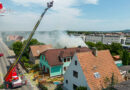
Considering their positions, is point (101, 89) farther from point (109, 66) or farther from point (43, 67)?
point (43, 67)

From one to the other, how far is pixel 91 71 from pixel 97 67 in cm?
184

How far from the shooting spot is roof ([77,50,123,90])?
17.8 metres

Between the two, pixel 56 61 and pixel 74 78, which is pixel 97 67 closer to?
pixel 74 78

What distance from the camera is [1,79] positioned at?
91.7 ft

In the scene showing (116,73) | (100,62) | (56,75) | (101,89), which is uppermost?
(100,62)

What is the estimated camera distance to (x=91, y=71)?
18859 mm

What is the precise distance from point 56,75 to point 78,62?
14.2 metres

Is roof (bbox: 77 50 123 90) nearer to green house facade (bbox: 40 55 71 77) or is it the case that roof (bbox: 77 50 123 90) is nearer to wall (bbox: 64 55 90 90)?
wall (bbox: 64 55 90 90)

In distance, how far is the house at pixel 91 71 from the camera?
17938 mm

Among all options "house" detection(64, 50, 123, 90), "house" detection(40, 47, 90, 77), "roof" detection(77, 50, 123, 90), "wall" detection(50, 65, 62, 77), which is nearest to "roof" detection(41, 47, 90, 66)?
"house" detection(40, 47, 90, 77)

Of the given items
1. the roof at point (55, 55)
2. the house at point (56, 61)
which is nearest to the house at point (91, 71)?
the house at point (56, 61)

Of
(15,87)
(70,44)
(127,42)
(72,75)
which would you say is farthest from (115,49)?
(127,42)

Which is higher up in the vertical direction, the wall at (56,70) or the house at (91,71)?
the house at (91,71)

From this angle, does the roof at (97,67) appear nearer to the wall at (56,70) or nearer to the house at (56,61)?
the house at (56,61)
